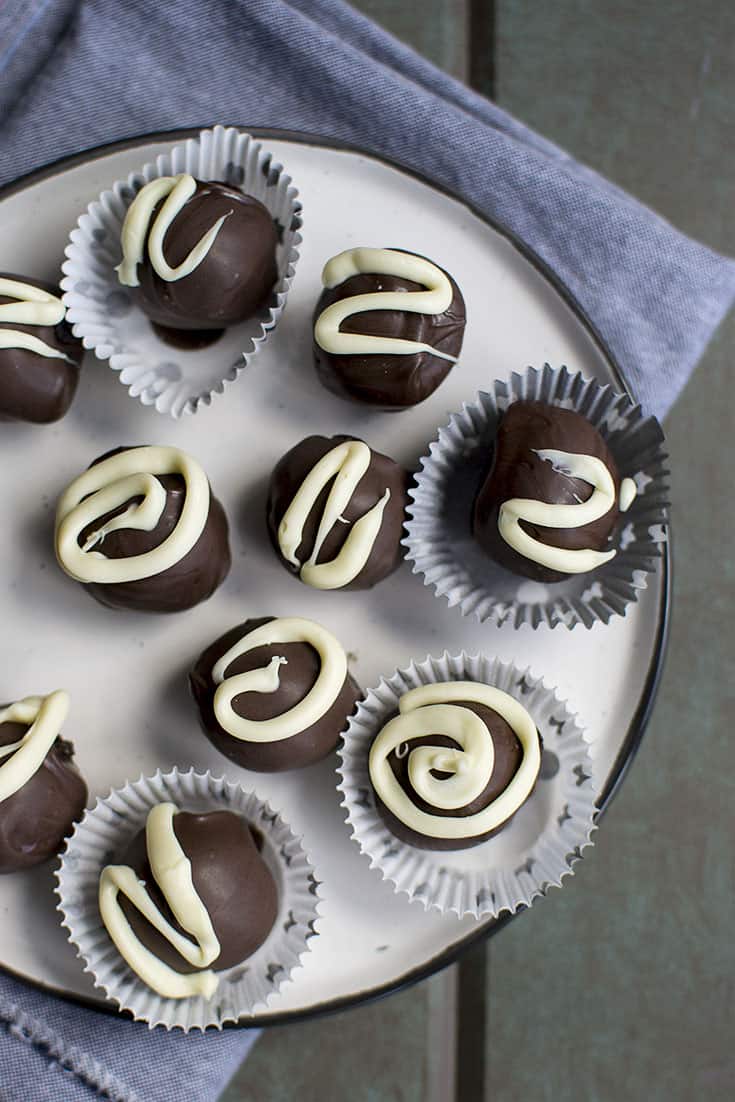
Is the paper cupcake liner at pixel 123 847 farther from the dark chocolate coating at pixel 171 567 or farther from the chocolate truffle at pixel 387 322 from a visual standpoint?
the chocolate truffle at pixel 387 322

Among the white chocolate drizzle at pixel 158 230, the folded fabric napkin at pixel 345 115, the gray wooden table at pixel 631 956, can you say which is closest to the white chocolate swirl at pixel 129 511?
the white chocolate drizzle at pixel 158 230

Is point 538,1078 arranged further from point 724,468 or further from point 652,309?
point 652,309

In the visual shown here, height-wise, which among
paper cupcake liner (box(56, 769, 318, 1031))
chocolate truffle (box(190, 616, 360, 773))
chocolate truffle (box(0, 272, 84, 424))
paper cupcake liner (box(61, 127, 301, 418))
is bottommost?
paper cupcake liner (box(56, 769, 318, 1031))

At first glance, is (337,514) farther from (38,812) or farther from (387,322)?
(38,812)

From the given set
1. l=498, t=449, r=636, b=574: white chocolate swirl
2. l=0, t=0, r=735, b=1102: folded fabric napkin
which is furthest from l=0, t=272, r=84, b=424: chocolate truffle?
l=498, t=449, r=636, b=574: white chocolate swirl

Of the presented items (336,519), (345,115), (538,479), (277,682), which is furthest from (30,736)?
(345,115)

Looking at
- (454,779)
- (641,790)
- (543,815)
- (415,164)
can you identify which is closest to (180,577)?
(454,779)

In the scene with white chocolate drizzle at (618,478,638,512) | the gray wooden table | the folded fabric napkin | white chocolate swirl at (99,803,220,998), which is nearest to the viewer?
white chocolate swirl at (99,803,220,998)

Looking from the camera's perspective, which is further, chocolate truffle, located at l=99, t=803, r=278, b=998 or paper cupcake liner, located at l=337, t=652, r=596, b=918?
paper cupcake liner, located at l=337, t=652, r=596, b=918

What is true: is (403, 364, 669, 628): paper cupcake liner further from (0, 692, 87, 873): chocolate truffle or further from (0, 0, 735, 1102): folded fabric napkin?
(0, 692, 87, 873): chocolate truffle
